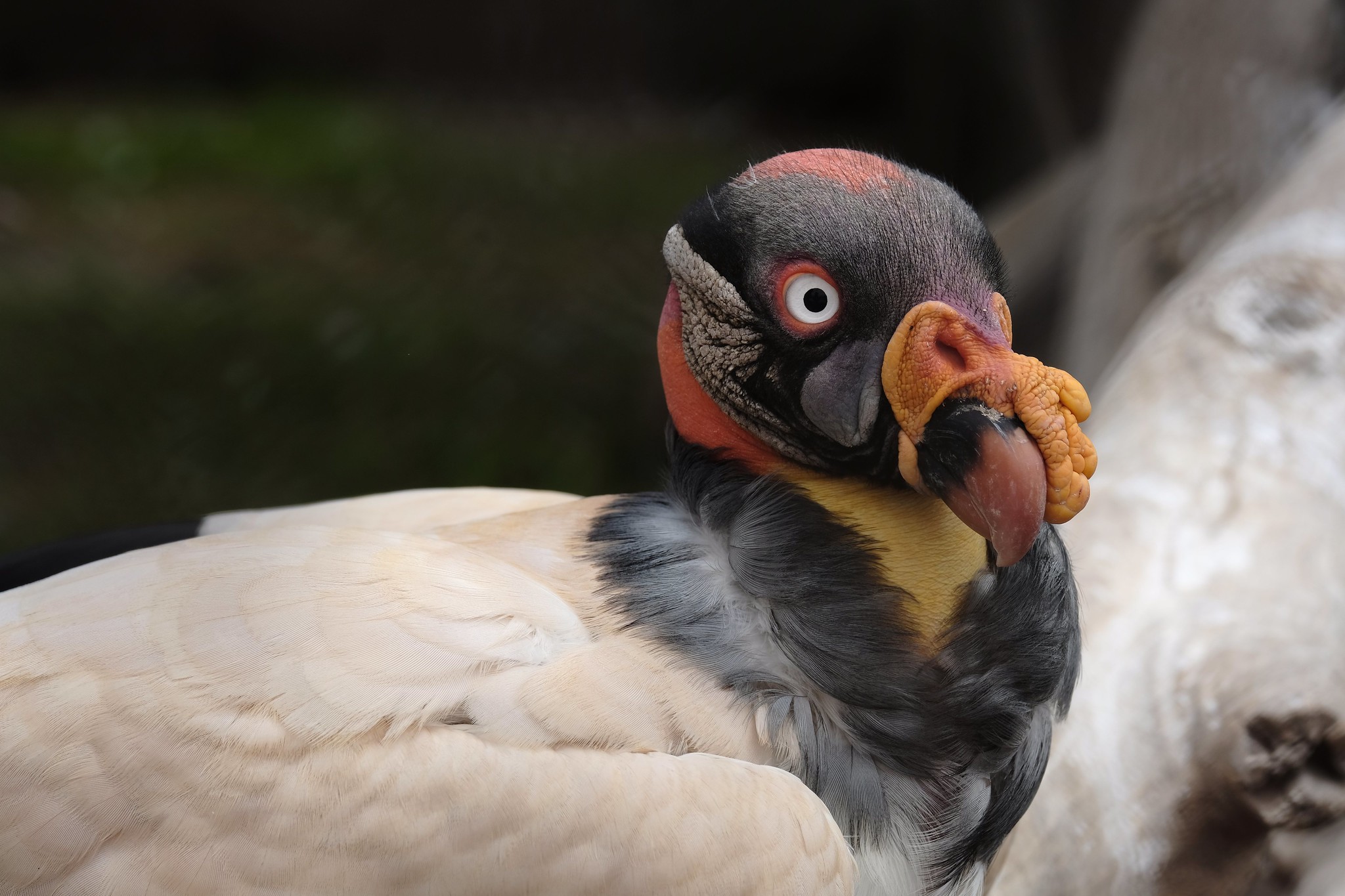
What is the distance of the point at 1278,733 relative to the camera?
2051mm

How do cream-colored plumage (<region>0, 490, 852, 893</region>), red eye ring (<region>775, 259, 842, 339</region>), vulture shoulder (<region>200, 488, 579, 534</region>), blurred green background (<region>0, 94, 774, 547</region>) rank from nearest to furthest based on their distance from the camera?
cream-colored plumage (<region>0, 490, 852, 893</region>) → red eye ring (<region>775, 259, 842, 339</region>) → vulture shoulder (<region>200, 488, 579, 534</region>) → blurred green background (<region>0, 94, 774, 547</region>)

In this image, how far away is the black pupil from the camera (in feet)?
5.39

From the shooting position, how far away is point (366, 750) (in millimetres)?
1539

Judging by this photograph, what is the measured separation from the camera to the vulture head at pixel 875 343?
1527 millimetres


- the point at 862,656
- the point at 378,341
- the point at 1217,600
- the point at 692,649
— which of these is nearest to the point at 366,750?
the point at 692,649

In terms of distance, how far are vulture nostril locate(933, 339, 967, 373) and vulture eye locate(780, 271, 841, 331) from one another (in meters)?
0.15

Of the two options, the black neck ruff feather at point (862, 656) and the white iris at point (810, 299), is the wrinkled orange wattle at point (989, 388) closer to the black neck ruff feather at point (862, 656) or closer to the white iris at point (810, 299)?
the white iris at point (810, 299)

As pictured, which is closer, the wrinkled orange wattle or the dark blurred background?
the wrinkled orange wattle

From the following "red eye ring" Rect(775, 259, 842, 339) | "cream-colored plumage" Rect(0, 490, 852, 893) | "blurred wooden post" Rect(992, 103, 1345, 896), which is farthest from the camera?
"blurred wooden post" Rect(992, 103, 1345, 896)

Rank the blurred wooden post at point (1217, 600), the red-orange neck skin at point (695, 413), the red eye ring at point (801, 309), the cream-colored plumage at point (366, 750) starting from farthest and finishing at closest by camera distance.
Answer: the blurred wooden post at point (1217, 600)
the red-orange neck skin at point (695, 413)
the red eye ring at point (801, 309)
the cream-colored plumage at point (366, 750)

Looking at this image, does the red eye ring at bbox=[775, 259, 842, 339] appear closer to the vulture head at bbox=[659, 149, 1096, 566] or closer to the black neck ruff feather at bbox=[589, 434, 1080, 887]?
the vulture head at bbox=[659, 149, 1096, 566]

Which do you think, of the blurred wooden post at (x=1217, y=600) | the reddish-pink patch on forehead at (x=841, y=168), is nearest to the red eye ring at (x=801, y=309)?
the reddish-pink patch on forehead at (x=841, y=168)

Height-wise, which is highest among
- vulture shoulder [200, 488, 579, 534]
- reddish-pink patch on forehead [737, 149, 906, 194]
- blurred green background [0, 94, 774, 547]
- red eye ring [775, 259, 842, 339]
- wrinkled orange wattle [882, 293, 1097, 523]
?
reddish-pink patch on forehead [737, 149, 906, 194]

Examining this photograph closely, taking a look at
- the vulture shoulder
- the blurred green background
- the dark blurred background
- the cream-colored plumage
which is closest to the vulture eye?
the cream-colored plumage
